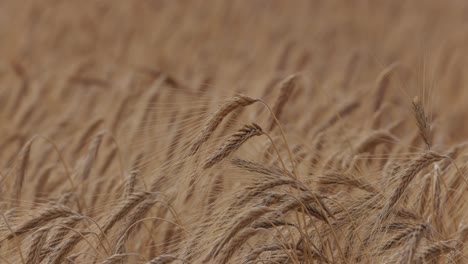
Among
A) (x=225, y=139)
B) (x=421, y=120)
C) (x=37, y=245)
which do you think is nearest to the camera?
(x=37, y=245)

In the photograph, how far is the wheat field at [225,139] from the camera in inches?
107

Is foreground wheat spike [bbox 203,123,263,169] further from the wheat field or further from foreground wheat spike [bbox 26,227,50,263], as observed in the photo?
foreground wheat spike [bbox 26,227,50,263]

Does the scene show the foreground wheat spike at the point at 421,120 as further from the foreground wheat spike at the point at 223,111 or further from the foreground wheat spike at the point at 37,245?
the foreground wheat spike at the point at 37,245

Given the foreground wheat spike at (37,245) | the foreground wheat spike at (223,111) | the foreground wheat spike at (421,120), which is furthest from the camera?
the foreground wheat spike at (421,120)

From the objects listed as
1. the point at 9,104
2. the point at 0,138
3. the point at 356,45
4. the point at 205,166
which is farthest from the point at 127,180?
the point at 356,45

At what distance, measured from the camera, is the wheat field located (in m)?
2.72

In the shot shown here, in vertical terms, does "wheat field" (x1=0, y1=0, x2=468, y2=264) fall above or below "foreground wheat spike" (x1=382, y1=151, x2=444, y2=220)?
below

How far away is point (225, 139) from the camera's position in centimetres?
280

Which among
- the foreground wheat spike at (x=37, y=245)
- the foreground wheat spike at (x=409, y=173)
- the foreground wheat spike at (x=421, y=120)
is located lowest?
the foreground wheat spike at (x=37, y=245)

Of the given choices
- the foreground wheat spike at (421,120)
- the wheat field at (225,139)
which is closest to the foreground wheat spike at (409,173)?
the wheat field at (225,139)

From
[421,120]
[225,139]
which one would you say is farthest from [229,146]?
[421,120]

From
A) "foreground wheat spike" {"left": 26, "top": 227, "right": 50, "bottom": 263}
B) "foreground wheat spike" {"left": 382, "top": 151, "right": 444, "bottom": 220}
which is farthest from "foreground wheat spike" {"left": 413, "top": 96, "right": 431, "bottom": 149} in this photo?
"foreground wheat spike" {"left": 26, "top": 227, "right": 50, "bottom": 263}

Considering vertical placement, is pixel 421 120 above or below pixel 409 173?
above

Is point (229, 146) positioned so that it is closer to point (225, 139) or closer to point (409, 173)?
point (225, 139)
